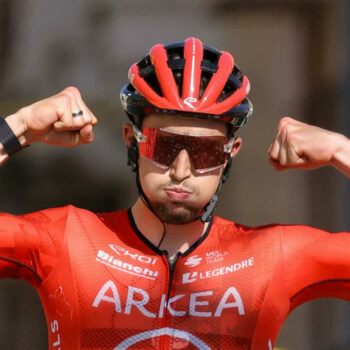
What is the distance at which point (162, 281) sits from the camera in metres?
2.68

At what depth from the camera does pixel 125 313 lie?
2.60 meters

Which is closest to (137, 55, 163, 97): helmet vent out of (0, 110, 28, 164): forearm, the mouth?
the mouth

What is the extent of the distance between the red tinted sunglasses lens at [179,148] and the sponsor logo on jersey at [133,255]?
408mm

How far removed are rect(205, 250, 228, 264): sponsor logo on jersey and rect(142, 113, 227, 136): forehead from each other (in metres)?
0.51

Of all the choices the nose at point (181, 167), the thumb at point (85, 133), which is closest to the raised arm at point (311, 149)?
the nose at point (181, 167)

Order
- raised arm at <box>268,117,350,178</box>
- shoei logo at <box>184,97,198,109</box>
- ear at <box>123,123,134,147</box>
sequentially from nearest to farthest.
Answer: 1. shoei logo at <box>184,97,198,109</box>
2. raised arm at <box>268,117,350,178</box>
3. ear at <box>123,123,134,147</box>

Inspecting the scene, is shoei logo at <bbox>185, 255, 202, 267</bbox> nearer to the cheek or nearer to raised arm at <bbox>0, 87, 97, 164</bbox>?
the cheek

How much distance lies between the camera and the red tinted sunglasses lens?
8.54 ft

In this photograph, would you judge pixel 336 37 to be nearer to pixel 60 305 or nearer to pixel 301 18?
pixel 301 18

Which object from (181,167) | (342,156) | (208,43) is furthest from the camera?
(208,43)

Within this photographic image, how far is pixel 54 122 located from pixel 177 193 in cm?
57

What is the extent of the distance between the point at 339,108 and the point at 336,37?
1.47ft

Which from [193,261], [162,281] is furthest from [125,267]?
[193,261]

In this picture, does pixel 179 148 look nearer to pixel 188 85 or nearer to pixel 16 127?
pixel 188 85
